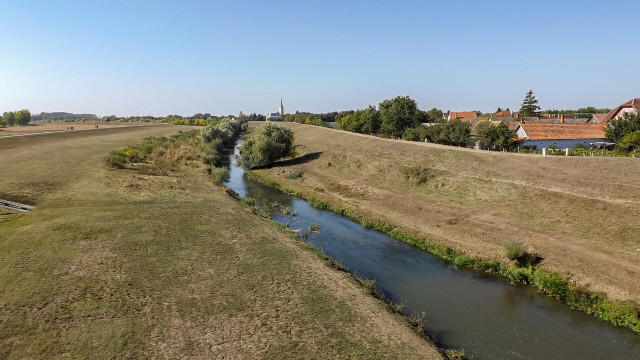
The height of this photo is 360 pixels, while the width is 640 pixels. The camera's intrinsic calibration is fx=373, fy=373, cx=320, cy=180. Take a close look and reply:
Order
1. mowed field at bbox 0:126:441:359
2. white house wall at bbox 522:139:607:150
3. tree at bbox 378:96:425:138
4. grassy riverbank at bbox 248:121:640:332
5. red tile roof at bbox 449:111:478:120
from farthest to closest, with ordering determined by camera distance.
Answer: red tile roof at bbox 449:111:478:120 → tree at bbox 378:96:425:138 → white house wall at bbox 522:139:607:150 → grassy riverbank at bbox 248:121:640:332 → mowed field at bbox 0:126:441:359

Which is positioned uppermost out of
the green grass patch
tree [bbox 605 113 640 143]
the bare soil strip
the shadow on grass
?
tree [bbox 605 113 640 143]

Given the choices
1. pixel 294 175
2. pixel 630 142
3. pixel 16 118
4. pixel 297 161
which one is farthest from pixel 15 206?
pixel 16 118

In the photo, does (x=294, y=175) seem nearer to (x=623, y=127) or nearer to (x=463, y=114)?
(x=623, y=127)

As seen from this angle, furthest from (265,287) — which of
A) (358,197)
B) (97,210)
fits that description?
(358,197)

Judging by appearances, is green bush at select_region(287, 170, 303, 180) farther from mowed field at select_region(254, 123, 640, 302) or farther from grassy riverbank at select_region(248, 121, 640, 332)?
mowed field at select_region(254, 123, 640, 302)

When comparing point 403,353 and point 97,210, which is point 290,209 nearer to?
point 97,210

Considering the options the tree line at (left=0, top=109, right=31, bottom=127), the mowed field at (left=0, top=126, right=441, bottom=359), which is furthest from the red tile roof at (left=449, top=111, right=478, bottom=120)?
the tree line at (left=0, top=109, right=31, bottom=127)
